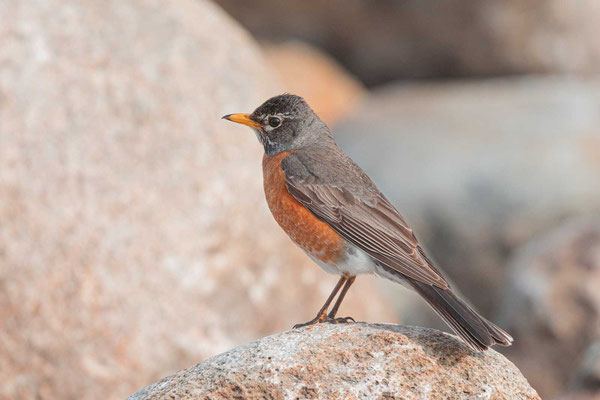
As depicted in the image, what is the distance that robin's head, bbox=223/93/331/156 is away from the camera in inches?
267

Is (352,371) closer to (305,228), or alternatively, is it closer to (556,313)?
(305,228)

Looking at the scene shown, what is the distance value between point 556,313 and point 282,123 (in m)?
3.63

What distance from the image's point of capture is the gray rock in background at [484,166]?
12.4m

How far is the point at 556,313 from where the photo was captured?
8.77m

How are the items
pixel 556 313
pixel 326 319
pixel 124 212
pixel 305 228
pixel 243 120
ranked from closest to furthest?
pixel 305 228 < pixel 326 319 < pixel 243 120 < pixel 124 212 < pixel 556 313

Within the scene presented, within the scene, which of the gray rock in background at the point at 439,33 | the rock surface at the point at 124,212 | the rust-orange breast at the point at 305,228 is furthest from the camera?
the gray rock in background at the point at 439,33

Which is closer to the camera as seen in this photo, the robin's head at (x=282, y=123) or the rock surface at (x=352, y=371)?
the rock surface at (x=352, y=371)

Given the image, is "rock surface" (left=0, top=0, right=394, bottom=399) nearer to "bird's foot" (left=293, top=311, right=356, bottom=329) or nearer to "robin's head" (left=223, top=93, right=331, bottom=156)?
"robin's head" (left=223, top=93, right=331, bottom=156)

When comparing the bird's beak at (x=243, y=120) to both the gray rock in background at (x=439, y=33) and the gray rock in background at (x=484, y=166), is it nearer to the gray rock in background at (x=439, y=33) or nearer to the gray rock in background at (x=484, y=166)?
the gray rock in background at (x=484, y=166)

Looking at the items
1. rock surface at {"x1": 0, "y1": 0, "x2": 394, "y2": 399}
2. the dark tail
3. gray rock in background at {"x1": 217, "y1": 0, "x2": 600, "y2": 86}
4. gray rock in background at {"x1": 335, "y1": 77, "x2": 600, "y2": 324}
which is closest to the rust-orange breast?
the dark tail

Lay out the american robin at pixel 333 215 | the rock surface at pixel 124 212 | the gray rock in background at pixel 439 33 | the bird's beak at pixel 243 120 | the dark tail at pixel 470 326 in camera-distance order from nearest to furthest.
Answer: the dark tail at pixel 470 326
the american robin at pixel 333 215
the bird's beak at pixel 243 120
the rock surface at pixel 124 212
the gray rock in background at pixel 439 33

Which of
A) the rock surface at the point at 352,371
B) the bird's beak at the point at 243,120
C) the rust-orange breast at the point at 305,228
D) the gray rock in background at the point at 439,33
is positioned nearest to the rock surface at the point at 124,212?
the bird's beak at the point at 243,120

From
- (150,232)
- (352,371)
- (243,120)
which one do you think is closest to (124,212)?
(150,232)

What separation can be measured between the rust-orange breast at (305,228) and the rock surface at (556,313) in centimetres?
360
